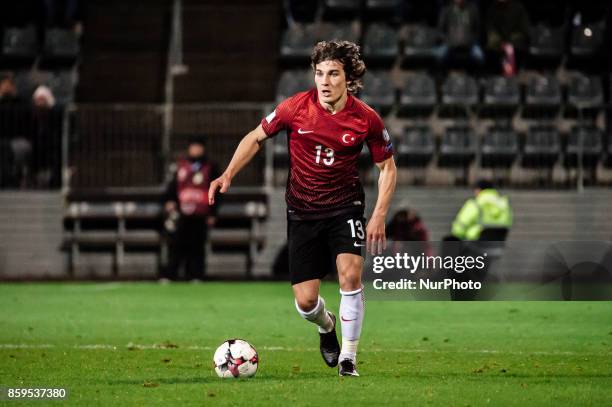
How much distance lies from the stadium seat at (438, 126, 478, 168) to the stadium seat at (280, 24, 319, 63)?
3504 millimetres

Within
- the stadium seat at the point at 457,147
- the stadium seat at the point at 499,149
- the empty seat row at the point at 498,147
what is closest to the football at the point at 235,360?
the empty seat row at the point at 498,147

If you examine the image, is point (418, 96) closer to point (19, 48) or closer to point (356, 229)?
point (19, 48)

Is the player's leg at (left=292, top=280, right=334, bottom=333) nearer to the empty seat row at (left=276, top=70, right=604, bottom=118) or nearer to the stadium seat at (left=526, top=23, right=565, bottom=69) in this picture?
the empty seat row at (left=276, top=70, right=604, bottom=118)

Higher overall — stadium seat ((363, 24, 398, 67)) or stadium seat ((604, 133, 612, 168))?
stadium seat ((363, 24, 398, 67))

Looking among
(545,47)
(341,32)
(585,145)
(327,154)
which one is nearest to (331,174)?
(327,154)

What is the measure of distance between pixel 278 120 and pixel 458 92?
15401mm

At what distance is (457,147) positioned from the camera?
23.4m

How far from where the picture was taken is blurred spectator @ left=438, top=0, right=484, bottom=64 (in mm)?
24875

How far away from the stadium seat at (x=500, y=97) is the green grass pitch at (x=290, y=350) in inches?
259

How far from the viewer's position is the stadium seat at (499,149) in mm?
23453

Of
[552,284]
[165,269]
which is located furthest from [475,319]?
[165,269]

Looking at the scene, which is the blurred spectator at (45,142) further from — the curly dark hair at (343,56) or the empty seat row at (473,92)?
the curly dark hair at (343,56)

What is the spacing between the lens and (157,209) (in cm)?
2345

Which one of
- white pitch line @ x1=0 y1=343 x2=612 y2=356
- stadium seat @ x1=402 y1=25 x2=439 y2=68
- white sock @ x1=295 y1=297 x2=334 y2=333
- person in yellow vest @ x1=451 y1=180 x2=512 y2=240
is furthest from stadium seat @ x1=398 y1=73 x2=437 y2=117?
white sock @ x1=295 y1=297 x2=334 y2=333
